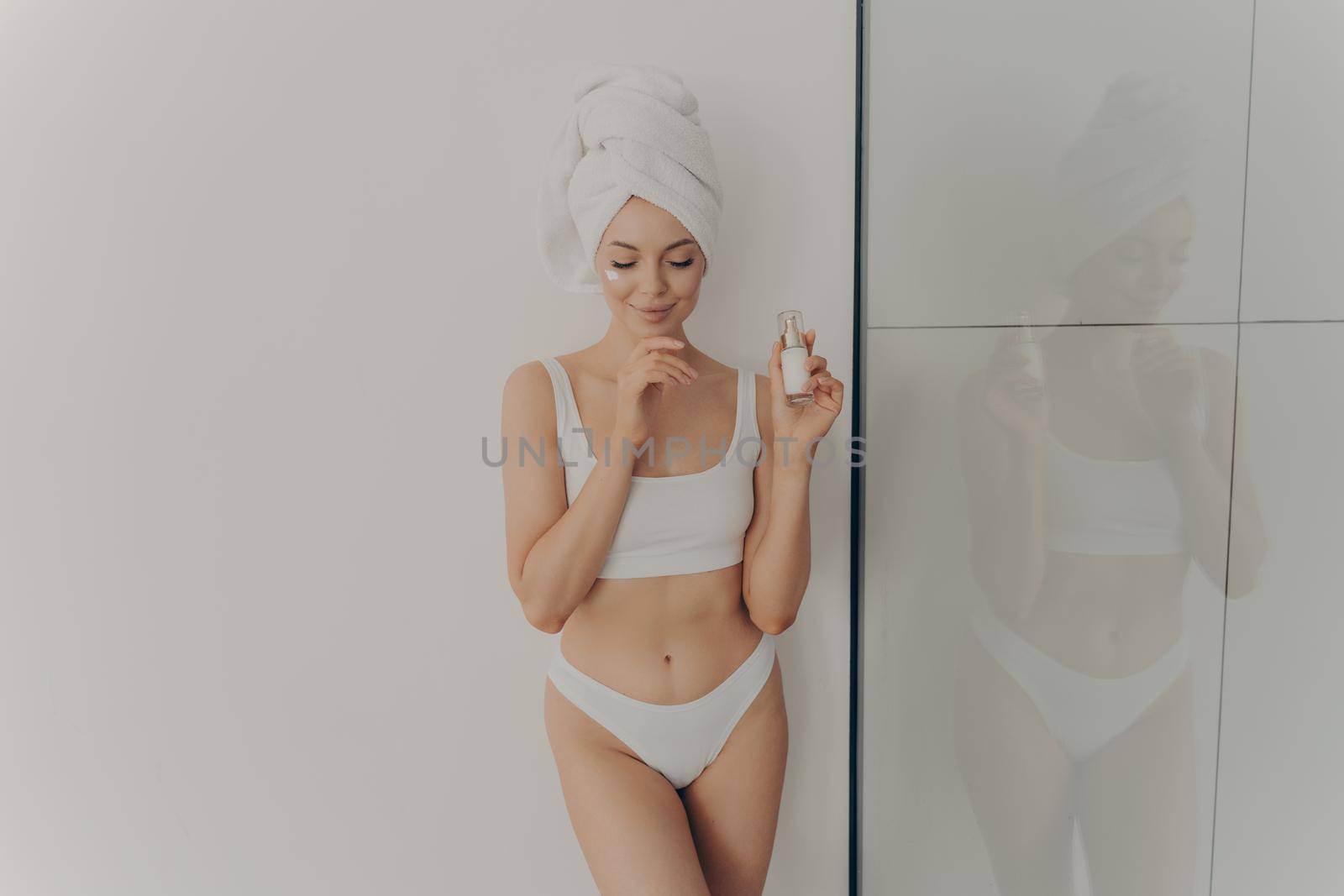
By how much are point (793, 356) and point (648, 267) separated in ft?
0.66

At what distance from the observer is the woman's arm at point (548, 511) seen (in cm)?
96

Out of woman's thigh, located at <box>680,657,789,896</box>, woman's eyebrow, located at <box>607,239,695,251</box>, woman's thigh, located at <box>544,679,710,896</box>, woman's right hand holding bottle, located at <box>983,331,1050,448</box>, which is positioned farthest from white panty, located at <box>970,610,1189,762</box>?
woman's eyebrow, located at <box>607,239,695,251</box>

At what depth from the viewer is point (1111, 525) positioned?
659 millimetres

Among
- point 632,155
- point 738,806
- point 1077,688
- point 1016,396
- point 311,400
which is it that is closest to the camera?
point 1077,688

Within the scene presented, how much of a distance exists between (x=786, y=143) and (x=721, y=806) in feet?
3.17

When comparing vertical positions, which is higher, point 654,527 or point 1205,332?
point 1205,332

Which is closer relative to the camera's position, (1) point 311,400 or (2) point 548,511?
(2) point 548,511

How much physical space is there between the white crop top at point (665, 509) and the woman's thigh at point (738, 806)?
22cm

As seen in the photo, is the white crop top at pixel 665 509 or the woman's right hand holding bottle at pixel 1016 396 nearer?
the woman's right hand holding bottle at pixel 1016 396

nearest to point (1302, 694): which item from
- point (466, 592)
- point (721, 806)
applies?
point (721, 806)

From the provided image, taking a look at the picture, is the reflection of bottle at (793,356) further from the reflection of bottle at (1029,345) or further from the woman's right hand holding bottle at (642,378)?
the reflection of bottle at (1029,345)

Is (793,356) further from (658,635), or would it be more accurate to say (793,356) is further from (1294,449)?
(1294,449)

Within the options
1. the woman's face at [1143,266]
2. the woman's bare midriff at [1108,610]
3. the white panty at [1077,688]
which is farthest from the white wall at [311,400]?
the woman's face at [1143,266]

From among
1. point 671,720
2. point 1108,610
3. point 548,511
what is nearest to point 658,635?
point 671,720
